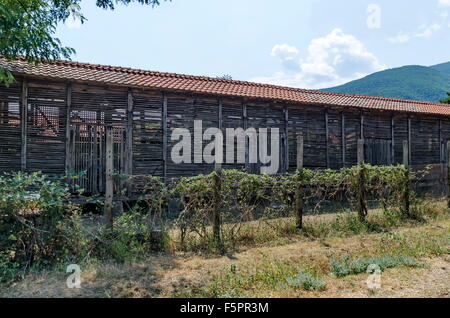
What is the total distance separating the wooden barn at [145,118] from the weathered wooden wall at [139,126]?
3 centimetres

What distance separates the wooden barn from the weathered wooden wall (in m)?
0.03

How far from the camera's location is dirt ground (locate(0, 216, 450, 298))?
3.49 m

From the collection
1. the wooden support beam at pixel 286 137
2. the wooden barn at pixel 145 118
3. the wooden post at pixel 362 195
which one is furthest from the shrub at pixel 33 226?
the wooden support beam at pixel 286 137

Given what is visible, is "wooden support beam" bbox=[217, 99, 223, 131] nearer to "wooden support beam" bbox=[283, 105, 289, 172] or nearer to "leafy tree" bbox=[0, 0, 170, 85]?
"wooden support beam" bbox=[283, 105, 289, 172]

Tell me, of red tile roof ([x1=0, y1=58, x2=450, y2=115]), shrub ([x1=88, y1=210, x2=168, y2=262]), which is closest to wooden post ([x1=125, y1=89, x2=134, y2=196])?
red tile roof ([x1=0, y1=58, x2=450, y2=115])

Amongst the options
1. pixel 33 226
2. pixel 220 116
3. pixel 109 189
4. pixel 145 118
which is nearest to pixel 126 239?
pixel 109 189

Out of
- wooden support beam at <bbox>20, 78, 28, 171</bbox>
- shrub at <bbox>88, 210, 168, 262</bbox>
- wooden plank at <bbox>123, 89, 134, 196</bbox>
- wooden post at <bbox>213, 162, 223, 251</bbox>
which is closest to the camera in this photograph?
shrub at <bbox>88, 210, 168, 262</bbox>

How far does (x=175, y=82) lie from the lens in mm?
10898

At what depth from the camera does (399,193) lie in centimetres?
779

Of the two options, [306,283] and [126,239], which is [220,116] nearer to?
[126,239]

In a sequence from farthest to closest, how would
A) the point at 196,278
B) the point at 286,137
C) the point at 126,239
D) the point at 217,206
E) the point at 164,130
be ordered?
the point at 286,137 < the point at 164,130 < the point at 217,206 < the point at 126,239 < the point at 196,278

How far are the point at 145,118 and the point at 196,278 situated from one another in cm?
731

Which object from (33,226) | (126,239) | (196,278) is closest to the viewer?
(196,278)
